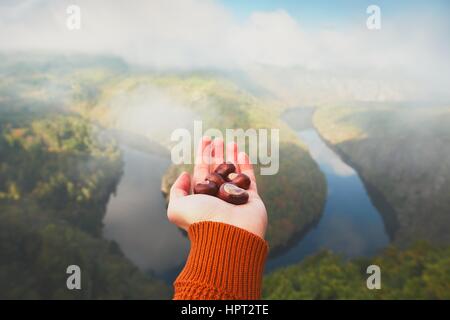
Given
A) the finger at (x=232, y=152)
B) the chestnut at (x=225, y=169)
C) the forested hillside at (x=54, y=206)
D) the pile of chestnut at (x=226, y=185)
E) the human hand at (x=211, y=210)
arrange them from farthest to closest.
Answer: the forested hillside at (x=54, y=206) → the finger at (x=232, y=152) → the chestnut at (x=225, y=169) → the pile of chestnut at (x=226, y=185) → the human hand at (x=211, y=210)

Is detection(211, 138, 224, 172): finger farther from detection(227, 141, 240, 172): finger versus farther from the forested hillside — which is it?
the forested hillside

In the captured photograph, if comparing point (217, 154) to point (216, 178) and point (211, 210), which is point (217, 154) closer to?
point (216, 178)

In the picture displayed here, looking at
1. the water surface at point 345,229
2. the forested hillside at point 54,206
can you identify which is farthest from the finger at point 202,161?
the water surface at point 345,229

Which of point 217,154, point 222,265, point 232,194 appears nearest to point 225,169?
point 217,154

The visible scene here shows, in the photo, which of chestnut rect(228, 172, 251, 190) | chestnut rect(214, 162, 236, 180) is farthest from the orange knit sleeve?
chestnut rect(214, 162, 236, 180)

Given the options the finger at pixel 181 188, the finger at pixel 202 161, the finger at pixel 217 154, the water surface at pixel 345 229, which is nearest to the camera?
the finger at pixel 181 188

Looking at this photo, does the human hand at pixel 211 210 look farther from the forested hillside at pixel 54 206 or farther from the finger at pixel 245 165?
the forested hillside at pixel 54 206

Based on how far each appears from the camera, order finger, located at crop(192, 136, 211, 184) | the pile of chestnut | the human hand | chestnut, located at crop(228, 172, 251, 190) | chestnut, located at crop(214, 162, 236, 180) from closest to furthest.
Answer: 1. the human hand
2. the pile of chestnut
3. chestnut, located at crop(228, 172, 251, 190)
4. chestnut, located at crop(214, 162, 236, 180)
5. finger, located at crop(192, 136, 211, 184)
